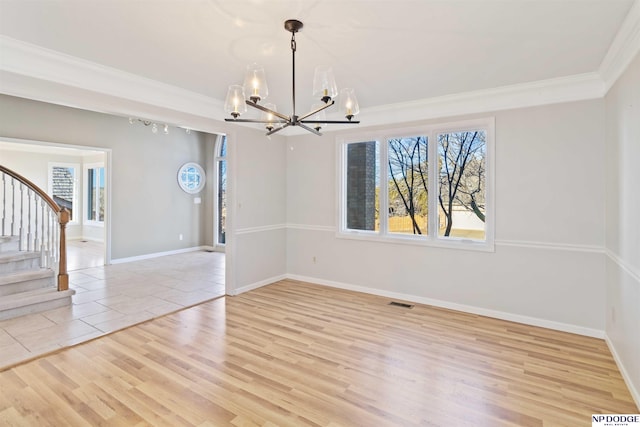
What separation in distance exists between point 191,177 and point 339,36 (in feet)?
21.6

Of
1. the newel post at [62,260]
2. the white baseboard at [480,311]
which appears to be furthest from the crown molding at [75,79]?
the white baseboard at [480,311]

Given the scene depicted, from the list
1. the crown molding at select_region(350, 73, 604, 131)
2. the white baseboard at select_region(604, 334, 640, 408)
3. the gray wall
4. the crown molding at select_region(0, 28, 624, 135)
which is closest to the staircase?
the crown molding at select_region(0, 28, 624, 135)

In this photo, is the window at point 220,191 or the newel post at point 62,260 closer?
the newel post at point 62,260

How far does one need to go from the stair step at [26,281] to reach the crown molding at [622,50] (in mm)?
6288

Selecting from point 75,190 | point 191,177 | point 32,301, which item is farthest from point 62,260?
point 75,190

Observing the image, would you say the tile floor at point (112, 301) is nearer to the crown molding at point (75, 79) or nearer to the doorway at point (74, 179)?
the crown molding at point (75, 79)

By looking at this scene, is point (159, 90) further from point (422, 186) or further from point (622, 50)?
point (622, 50)

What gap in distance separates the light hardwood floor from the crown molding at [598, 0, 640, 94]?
2.45 meters

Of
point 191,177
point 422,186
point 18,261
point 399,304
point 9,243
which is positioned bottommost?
point 399,304

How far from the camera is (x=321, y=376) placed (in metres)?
2.55

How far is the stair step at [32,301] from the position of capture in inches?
143

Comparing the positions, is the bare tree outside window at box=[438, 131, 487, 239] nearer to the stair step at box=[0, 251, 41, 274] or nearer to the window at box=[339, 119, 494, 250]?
the window at box=[339, 119, 494, 250]

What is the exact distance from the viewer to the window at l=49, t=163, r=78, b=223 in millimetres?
8945

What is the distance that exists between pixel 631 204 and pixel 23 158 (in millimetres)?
11720
